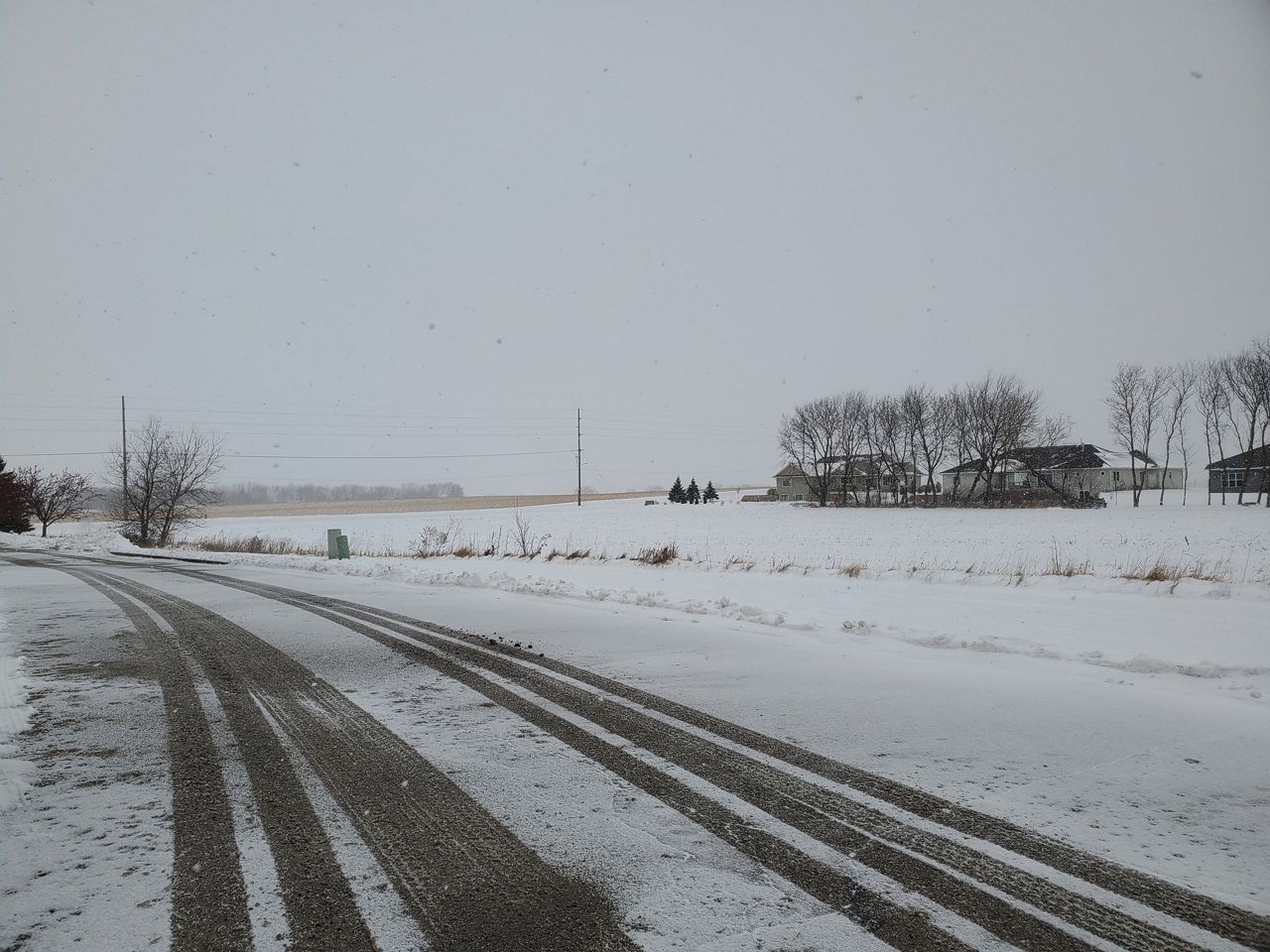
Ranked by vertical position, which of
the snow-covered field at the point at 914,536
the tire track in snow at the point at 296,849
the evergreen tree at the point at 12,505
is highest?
the evergreen tree at the point at 12,505

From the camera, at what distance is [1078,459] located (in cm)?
7225

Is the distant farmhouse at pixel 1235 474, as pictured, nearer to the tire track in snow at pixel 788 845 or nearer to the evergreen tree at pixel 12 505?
the tire track in snow at pixel 788 845

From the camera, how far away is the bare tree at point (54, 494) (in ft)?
144

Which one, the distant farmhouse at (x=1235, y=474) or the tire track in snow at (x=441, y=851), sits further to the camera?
the distant farmhouse at (x=1235, y=474)

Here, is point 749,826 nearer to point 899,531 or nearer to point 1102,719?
point 1102,719

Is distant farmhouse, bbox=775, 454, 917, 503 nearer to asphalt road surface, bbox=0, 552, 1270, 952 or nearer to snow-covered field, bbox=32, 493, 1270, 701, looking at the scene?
snow-covered field, bbox=32, 493, 1270, 701

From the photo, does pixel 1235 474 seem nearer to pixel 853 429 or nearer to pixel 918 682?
pixel 853 429

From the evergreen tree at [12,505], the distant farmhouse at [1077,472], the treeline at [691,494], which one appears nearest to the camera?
the evergreen tree at [12,505]

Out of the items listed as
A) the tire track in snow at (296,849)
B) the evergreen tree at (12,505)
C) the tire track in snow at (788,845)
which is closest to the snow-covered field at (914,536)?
the tire track in snow at (788,845)

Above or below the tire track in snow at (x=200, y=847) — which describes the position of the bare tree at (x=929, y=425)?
above

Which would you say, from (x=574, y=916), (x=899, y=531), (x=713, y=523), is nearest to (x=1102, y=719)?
(x=574, y=916)

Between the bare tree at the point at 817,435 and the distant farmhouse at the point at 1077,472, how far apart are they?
12706 millimetres

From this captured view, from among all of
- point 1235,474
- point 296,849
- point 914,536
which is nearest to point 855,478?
point 1235,474

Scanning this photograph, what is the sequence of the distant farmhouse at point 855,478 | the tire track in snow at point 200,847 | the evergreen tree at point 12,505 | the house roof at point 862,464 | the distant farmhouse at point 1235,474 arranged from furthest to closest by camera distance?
the house roof at point 862,464 < the distant farmhouse at point 855,478 < the distant farmhouse at point 1235,474 < the evergreen tree at point 12,505 < the tire track in snow at point 200,847
